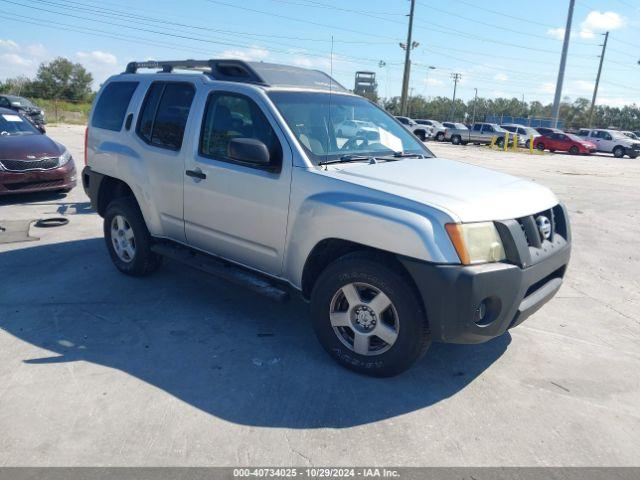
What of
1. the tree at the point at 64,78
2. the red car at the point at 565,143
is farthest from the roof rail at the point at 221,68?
the tree at the point at 64,78

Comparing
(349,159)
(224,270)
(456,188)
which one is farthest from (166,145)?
(456,188)

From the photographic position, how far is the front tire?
10.6 ft

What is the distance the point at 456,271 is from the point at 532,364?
1378 millimetres

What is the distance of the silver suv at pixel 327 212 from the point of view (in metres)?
3.12

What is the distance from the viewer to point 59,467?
2.62 metres

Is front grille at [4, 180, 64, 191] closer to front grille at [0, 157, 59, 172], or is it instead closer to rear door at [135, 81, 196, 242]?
front grille at [0, 157, 59, 172]

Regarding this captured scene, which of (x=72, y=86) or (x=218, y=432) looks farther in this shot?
(x=72, y=86)

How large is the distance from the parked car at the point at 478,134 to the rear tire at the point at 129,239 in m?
34.0

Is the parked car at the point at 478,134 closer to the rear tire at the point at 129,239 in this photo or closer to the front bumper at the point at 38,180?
the front bumper at the point at 38,180

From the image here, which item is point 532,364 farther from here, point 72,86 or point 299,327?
point 72,86

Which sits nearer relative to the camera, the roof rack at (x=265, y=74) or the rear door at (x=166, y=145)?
the roof rack at (x=265, y=74)

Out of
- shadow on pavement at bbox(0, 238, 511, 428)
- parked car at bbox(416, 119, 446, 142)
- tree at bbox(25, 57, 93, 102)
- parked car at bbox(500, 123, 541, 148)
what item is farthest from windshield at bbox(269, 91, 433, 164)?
tree at bbox(25, 57, 93, 102)

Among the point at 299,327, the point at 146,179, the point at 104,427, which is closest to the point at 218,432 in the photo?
the point at 104,427

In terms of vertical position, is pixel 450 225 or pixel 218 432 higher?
pixel 450 225
